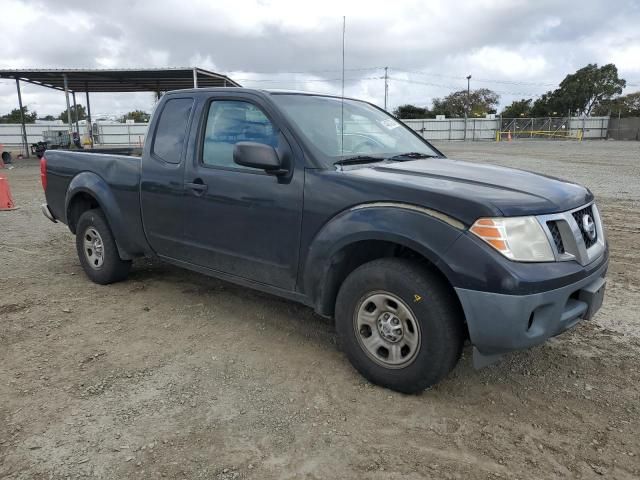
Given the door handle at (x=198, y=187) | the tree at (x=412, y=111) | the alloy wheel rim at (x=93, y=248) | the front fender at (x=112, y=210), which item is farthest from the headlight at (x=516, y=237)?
the tree at (x=412, y=111)

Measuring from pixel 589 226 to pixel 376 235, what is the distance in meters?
1.34

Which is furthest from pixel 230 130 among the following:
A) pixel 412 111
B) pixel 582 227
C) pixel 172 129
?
pixel 412 111

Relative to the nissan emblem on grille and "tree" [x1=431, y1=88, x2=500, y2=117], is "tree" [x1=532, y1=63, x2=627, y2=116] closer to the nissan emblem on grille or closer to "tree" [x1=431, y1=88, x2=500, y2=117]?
"tree" [x1=431, y1=88, x2=500, y2=117]

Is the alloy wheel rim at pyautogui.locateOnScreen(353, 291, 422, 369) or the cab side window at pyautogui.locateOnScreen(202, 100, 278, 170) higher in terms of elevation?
the cab side window at pyautogui.locateOnScreen(202, 100, 278, 170)

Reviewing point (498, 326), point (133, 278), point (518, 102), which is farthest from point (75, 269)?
point (518, 102)

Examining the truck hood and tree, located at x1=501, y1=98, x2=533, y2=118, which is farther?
tree, located at x1=501, y1=98, x2=533, y2=118

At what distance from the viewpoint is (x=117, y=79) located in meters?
24.9

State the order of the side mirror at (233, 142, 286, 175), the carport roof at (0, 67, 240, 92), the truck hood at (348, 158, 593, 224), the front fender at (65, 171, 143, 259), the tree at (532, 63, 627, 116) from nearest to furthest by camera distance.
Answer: the truck hood at (348, 158, 593, 224)
the side mirror at (233, 142, 286, 175)
the front fender at (65, 171, 143, 259)
the carport roof at (0, 67, 240, 92)
the tree at (532, 63, 627, 116)

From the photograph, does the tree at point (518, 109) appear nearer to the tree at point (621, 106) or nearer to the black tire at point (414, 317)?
the tree at point (621, 106)

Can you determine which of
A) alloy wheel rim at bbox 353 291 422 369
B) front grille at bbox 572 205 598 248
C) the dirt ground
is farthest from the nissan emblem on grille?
alloy wheel rim at bbox 353 291 422 369

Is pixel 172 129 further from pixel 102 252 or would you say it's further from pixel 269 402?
pixel 269 402

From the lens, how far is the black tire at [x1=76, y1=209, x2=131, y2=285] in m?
4.98

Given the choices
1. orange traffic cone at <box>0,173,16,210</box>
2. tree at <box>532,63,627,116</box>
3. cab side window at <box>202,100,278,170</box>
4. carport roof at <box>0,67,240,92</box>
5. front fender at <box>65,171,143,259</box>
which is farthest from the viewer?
tree at <box>532,63,627,116</box>

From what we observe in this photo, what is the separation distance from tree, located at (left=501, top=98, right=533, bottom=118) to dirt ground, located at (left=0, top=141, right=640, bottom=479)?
277ft
